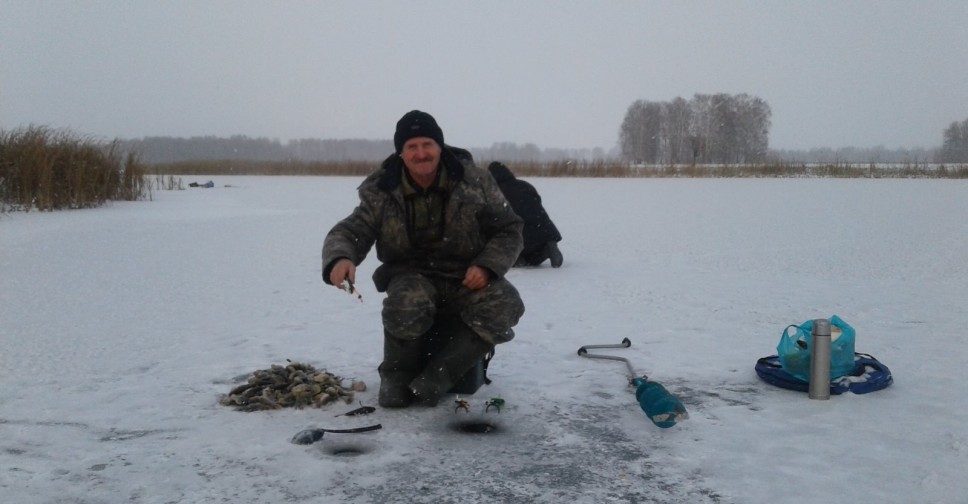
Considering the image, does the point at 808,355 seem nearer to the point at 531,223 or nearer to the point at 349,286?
the point at 349,286

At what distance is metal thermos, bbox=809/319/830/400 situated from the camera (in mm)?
3191

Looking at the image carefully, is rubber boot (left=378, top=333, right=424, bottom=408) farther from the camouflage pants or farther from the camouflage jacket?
the camouflage jacket

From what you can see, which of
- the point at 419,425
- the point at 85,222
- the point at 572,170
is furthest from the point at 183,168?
the point at 419,425

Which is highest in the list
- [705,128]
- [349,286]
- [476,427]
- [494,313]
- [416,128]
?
[705,128]

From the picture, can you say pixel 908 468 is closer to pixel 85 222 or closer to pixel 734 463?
pixel 734 463

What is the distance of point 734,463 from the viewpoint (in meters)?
2.56

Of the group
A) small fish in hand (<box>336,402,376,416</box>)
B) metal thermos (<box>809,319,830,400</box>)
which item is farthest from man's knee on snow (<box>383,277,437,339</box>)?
metal thermos (<box>809,319,830,400</box>)

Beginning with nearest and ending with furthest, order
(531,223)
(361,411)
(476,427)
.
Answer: (476,427)
(361,411)
(531,223)

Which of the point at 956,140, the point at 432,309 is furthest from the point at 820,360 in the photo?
the point at 956,140

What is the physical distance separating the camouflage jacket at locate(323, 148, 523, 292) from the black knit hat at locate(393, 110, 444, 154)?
3.7 inches

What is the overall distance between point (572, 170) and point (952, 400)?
2804cm

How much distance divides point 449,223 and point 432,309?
366 mm

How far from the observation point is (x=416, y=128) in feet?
10.3

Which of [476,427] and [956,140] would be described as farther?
[956,140]
